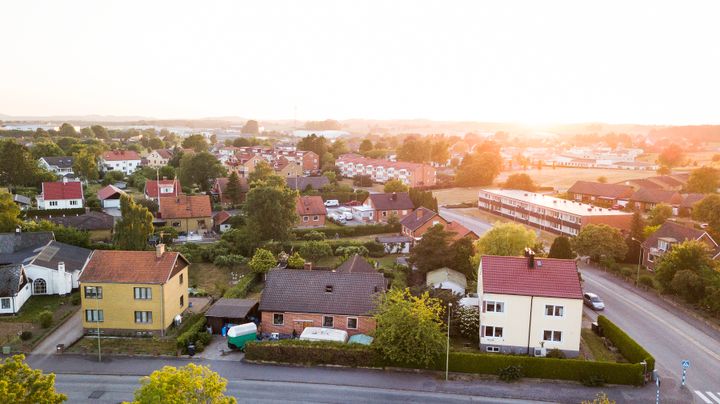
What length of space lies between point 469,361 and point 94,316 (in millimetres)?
24848

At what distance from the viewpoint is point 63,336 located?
3591 centimetres

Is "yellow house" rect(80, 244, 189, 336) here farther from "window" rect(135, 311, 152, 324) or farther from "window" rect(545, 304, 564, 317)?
"window" rect(545, 304, 564, 317)

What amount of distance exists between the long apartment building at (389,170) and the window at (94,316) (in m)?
74.5

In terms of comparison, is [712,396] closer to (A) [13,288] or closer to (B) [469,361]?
(B) [469,361]

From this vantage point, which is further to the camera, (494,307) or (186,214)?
(186,214)

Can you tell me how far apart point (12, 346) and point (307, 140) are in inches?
4003

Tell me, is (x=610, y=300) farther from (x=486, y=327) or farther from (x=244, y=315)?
(x=244, y=315)

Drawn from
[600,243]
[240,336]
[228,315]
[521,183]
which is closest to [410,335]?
[240,336]

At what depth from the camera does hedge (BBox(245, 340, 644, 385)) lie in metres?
30.2

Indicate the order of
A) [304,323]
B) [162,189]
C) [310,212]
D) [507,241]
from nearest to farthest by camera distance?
[304,323] < [507,241] < [310,212] < [162,189]

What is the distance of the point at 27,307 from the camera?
4062cm

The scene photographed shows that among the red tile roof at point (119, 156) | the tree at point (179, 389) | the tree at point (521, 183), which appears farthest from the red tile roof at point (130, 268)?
the red tile roof at point (119, 156)

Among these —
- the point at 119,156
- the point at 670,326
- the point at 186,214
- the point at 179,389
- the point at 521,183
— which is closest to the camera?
the point at 179,389

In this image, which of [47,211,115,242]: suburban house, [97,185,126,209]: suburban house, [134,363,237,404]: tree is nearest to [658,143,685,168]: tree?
[97,185,126,209]: suburban house
